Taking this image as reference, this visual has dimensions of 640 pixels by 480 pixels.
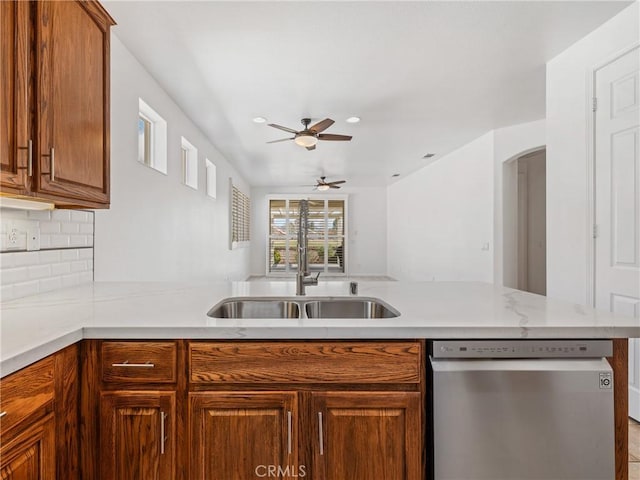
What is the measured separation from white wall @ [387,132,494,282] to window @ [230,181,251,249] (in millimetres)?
3992

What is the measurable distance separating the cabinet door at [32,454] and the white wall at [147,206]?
4.95ft

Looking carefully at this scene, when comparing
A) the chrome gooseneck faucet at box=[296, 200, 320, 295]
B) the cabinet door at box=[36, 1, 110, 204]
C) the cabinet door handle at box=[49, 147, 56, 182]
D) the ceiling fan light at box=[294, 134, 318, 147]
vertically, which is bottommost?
the chrome gooseneck faucet at box=[296, 200, 320, 295]

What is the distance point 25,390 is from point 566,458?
1.54 meters

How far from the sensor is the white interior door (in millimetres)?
2445

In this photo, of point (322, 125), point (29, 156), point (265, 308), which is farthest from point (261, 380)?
point (322, 125)

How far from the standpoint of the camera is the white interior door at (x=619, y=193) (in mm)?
2445

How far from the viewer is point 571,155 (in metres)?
3.01

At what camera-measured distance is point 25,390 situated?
914 millimetres

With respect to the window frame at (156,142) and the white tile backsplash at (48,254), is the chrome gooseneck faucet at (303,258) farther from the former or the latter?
the window frame at (156,142)

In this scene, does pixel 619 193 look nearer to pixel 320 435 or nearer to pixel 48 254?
pixel 320 435

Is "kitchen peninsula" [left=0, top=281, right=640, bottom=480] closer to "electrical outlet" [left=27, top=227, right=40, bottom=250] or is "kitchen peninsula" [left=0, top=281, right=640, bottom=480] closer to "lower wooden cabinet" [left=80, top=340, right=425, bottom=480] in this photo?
"lower wooden cabinet" [left=80, top=340, right=425, bottom=480]

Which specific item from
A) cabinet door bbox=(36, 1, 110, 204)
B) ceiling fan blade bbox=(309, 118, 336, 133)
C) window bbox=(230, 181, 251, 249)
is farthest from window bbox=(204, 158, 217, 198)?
cabinet door bbox=(36, 1, 110, 204)

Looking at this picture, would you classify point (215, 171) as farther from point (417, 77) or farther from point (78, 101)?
point (78, 101)

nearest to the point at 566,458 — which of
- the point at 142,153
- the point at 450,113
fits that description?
the point at 142,153
